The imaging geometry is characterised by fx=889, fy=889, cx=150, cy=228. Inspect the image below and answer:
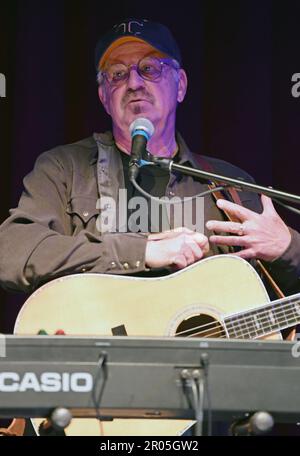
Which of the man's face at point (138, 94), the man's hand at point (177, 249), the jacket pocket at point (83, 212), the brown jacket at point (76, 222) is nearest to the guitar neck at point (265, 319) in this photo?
the man's hand at point (177, 249)

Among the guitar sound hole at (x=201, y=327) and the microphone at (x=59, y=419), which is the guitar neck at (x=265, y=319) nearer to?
the guitar sound hole at (x=201, y=327)

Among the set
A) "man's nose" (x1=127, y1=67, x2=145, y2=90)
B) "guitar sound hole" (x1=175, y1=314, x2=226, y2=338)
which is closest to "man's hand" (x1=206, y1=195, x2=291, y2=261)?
"guitar sound hole" (x1=175, y1=314, x2=226, y2=338)

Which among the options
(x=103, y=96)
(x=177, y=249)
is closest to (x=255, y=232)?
(x=177, y=249)

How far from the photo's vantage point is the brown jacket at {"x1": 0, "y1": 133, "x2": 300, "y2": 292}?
3170mm

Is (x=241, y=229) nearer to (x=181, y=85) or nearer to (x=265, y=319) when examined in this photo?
(x=265, y=319)

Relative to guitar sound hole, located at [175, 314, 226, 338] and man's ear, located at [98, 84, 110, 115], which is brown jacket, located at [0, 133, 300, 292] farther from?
guitar sound hole, located at [175, 314, 226, 338]

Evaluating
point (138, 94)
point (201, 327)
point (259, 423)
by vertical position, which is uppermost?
point (138, 94)

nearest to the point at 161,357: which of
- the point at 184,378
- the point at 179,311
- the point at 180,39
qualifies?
the point at 184,378

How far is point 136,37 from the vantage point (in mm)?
3602

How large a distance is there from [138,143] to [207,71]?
4.16 ft

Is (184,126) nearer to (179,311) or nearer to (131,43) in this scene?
(131,43)

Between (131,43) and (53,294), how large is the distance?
121 cm

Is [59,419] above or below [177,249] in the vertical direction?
below

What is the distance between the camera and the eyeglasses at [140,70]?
3590 millimetres
